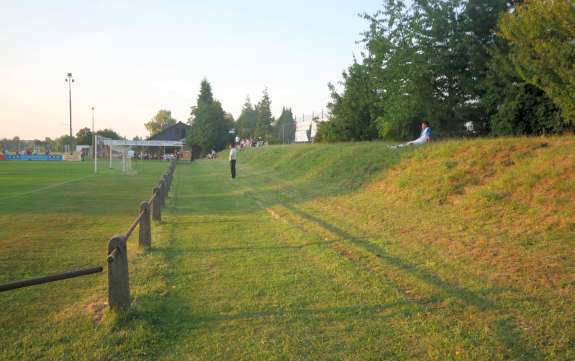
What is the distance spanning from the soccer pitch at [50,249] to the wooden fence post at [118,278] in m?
0.55

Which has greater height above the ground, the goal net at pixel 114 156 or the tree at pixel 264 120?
the tree at pixel 264 120

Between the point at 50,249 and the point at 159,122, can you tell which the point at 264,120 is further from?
the point at 50,249

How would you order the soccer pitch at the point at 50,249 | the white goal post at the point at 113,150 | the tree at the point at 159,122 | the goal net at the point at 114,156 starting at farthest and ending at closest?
the tree at the point at 159,122
the white goal post at the point at 113,150
the goal net at the point at 114,156
the soccer pitch at the point at 50,249

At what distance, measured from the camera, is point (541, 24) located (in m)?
10.8

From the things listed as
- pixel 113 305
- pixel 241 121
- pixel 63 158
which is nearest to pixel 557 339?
pixel 113 305

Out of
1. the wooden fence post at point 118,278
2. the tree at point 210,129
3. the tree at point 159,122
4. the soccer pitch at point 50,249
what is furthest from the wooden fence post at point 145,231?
the tree at point 159,122

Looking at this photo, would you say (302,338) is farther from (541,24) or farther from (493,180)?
(541,24)

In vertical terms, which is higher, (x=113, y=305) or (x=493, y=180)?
(x=493, y=180)

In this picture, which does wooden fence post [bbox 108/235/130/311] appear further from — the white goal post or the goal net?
the white goal post

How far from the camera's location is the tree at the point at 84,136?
294 ft

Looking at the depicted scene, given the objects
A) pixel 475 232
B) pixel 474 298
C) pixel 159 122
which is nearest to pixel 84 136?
pixel 159 122

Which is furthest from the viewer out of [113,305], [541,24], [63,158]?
[63,158]

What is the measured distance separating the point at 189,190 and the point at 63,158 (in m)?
53.2

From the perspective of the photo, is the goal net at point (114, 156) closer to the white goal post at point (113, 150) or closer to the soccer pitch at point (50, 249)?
the white goal post at point (113, 150)
